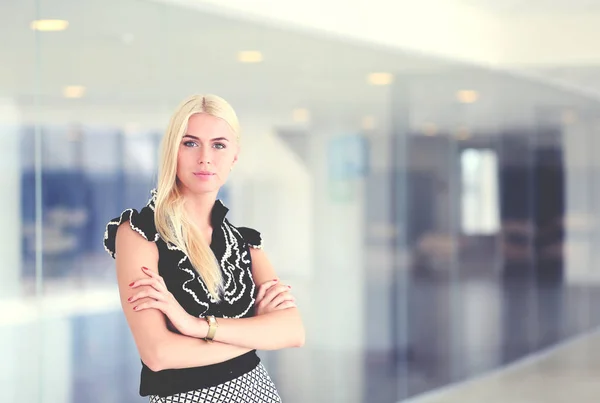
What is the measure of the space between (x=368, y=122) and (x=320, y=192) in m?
0.74

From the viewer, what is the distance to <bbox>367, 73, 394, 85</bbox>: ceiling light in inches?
280

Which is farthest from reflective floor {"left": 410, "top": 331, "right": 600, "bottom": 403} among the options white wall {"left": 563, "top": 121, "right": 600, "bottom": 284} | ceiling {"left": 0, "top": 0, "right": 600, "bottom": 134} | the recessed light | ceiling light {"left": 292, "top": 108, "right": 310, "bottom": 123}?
ceiling light {"left": 292, "top": 108, "right": 310, "bottom": 123}

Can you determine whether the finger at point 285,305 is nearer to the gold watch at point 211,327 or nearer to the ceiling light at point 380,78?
the gold watch at point 211,327

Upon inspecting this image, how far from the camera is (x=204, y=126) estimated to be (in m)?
2.27

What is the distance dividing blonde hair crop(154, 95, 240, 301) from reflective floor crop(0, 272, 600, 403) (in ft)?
8.40

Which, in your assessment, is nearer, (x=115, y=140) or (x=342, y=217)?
(x=115, y=140)

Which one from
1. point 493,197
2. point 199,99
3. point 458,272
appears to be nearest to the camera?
point 199,99

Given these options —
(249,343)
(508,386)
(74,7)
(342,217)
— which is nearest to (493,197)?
(508,386)

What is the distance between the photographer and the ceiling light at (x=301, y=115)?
6.37 m

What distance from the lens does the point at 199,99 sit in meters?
2.28

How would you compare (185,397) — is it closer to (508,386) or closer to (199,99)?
(199,99)

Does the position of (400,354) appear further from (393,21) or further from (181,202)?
(181,202)

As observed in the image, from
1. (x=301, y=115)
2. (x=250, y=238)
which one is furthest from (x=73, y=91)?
(x=250, y=238)

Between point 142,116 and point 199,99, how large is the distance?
10.2ft
